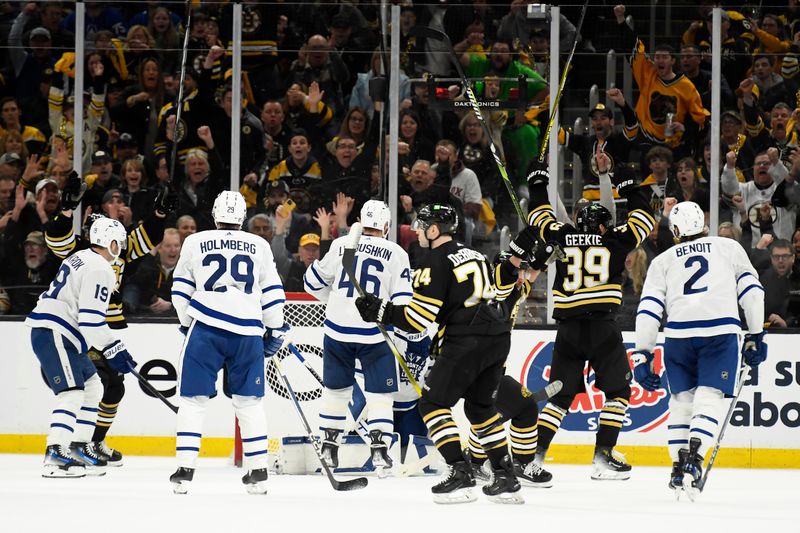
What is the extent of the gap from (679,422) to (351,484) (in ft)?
5.35

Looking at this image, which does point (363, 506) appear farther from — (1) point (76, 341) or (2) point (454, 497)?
(1) point (76, 341)

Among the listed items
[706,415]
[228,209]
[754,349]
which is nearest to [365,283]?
[228,209]

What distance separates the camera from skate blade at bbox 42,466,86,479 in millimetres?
6188

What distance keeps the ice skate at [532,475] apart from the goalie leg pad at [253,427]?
1.36 meters

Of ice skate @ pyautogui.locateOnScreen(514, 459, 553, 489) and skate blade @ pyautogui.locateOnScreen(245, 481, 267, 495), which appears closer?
skate blade @ pyautogui.locateOnScreen(245, 481, 267, 495)

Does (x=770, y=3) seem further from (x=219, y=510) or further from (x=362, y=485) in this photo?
(x=219, y=510)

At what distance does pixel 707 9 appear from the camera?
7969mm

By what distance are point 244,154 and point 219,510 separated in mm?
3558

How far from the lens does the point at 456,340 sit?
5316 millimetres

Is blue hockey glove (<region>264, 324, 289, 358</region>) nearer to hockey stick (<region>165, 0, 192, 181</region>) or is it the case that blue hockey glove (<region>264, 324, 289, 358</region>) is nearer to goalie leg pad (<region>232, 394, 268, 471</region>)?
goalie leg pad (<region>232, 394, 268, 471</region>)

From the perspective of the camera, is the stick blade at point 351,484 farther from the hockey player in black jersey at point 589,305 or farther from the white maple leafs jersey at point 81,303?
the white maple leafs jersey at point 81,303

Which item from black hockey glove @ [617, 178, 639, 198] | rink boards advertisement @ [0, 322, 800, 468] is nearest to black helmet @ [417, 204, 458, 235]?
black hockey glove @ [617, 178, 639, 198]

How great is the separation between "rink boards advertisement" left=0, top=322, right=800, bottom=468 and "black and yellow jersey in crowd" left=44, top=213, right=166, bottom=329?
494 millimetres

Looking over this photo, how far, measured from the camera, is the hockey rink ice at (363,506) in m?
4.68
